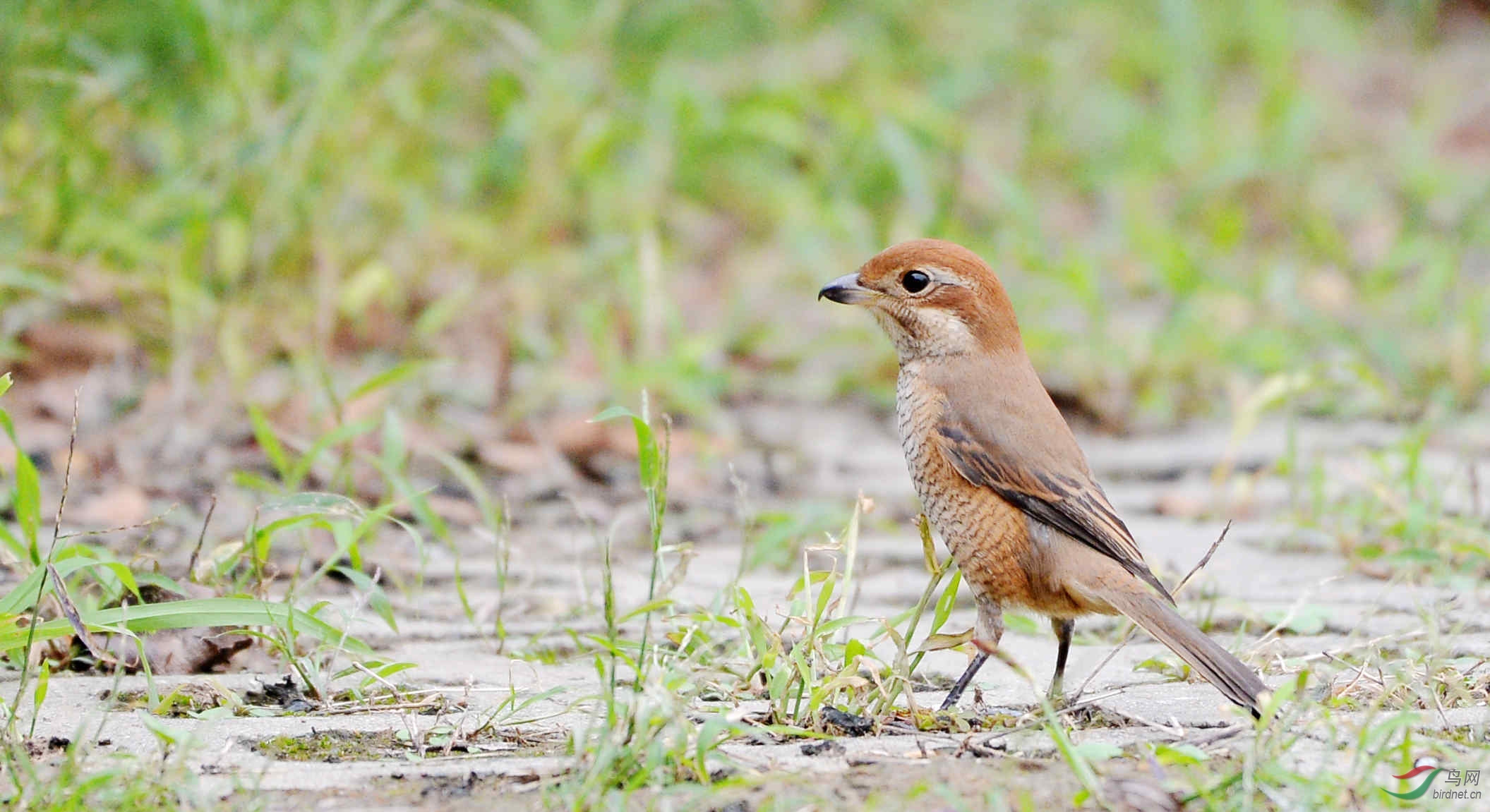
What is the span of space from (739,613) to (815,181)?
5.56 meters

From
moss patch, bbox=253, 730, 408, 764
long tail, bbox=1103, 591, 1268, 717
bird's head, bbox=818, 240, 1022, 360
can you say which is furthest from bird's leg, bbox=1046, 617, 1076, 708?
moss patch, bbox=253, 730, 408, 764

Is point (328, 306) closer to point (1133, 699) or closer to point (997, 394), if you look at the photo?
point (997, 394)

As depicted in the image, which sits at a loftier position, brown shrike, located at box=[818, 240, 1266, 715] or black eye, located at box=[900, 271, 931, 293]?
black eye, located at box=[900, 271, 931, 293]

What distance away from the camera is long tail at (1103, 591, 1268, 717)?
123 inches

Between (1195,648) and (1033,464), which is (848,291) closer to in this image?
(1033,464)

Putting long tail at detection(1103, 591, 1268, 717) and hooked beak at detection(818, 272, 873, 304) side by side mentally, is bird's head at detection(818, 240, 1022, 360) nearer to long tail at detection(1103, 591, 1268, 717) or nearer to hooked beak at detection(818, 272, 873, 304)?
hooked beak at detection(818, 272, 873, 304)

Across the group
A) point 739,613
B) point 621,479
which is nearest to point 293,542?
point 621,479

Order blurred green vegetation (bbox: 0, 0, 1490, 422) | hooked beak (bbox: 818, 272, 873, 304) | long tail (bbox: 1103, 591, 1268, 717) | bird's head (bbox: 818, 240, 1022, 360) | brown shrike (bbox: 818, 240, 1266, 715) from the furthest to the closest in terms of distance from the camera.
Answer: blurred green vegetation (bbox: 0, 0, 1490, 422) → hooked beak (bbox: 818, 272, 873, 304) → bird's head (bbox: 818, 240, 1022, 360) → brown shrike (bbox: 818, 240, 1266, 715) → long tail (bbox: 1103, 591, 1268, 717)

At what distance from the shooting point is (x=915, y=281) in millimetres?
4465

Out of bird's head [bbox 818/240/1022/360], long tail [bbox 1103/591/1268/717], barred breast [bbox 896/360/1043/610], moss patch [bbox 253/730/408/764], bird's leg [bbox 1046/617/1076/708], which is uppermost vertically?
bird's head [bbox 818/240/1022/360]

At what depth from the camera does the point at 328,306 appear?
6.10 meters

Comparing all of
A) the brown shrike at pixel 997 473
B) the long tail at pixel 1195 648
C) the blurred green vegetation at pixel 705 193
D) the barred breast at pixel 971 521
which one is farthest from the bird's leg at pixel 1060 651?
the blurred green vegetation at pixel 705 193

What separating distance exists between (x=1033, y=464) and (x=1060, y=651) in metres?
0.47

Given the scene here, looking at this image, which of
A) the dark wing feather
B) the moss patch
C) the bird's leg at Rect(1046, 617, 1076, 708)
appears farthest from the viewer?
the dark wing feather
